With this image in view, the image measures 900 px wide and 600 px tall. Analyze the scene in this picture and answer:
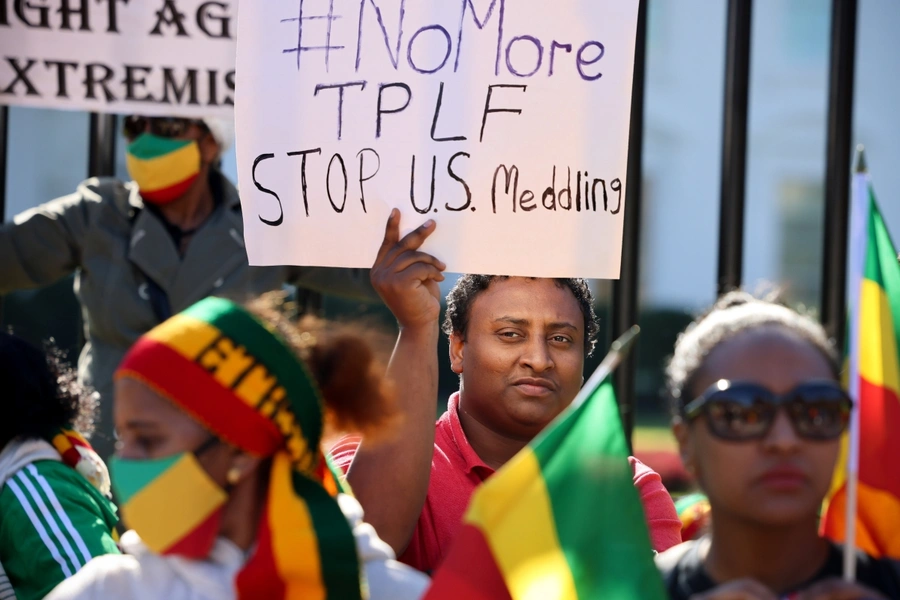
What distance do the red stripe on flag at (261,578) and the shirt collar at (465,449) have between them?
41.4 inches

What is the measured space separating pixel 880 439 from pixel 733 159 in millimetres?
2925

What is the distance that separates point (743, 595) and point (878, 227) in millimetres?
724

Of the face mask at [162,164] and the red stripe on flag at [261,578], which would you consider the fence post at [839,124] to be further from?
the red stripe on flag at [261,578]

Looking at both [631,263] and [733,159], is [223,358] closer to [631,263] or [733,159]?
[631,263]

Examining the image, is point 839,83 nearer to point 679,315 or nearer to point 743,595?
point 679,315

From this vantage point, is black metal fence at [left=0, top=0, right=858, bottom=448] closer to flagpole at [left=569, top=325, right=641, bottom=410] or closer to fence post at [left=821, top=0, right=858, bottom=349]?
fence post at [left=821, top=0, right=858, bottom=349]

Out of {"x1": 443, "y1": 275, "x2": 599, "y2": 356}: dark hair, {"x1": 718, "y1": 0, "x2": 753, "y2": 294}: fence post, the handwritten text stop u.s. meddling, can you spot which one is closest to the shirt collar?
{"x1": 443, "y1": 275, "x2": 599, "y2": 356}: dark hair

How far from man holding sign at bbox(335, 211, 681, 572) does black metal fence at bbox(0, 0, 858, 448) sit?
1518 millimetres

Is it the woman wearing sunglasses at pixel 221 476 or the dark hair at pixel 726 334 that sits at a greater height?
the dark hair at pixel 726 334

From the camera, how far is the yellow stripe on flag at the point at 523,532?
7.00 feet

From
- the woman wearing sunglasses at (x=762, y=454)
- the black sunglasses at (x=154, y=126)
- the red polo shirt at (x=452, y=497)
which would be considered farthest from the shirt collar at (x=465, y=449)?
the black sunglasses at (x=154, y=126)

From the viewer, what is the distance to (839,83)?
16.6 ft

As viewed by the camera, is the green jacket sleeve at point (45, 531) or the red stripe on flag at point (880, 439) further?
the green jacket sleeve at point (45, 531)

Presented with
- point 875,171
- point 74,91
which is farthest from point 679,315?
point 74,91
